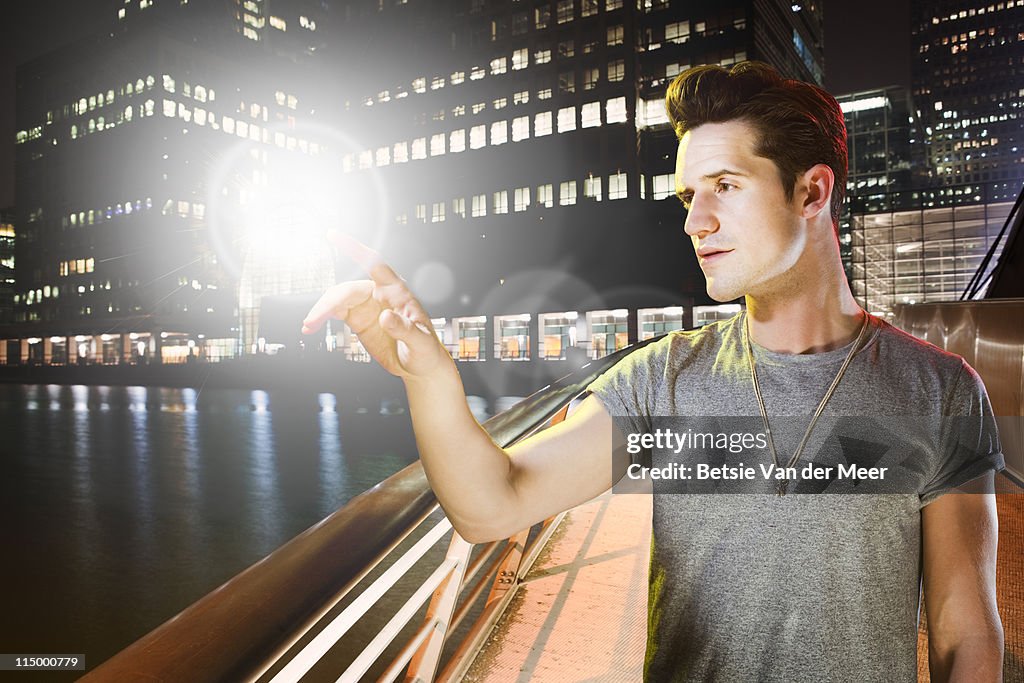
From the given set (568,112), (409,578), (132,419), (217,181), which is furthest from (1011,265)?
(217,181)

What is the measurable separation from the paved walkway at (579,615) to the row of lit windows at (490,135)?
45.1 metres

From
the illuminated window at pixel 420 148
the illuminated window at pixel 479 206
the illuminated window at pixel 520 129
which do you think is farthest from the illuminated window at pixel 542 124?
the illuminated window at pixel 420 148

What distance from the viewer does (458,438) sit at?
0.95m

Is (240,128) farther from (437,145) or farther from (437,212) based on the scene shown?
(437,212)

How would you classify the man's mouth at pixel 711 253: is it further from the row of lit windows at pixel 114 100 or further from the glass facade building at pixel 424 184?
the row of lit windows at pixel 114 100

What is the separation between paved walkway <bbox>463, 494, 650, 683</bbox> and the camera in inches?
91.4

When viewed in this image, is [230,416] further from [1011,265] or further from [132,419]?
[1011,265]

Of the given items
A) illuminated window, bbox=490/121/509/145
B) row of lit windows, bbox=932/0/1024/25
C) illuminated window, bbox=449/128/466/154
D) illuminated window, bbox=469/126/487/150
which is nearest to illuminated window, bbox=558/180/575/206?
illuminated window, bbox=490/121/509/145

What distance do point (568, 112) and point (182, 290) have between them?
58.5m

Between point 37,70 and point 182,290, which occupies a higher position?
point 37,70

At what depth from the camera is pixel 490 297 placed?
4584cm

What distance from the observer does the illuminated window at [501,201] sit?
161ft

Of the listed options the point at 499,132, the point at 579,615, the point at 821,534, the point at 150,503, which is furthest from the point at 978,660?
the point at 499,132

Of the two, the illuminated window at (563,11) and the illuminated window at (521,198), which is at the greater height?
the illuminated window at (563,11)
